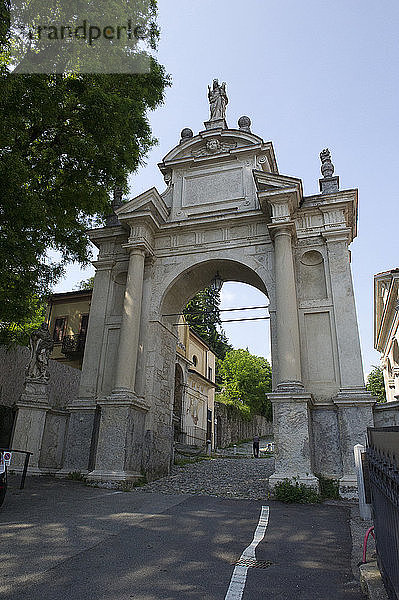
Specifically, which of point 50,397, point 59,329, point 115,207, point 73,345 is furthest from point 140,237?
point 59,329

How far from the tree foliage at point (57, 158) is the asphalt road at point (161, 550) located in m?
4.64

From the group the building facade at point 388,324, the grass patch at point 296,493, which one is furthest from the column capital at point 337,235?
the grass patch at point 296,493

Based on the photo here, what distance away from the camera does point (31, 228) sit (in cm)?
887

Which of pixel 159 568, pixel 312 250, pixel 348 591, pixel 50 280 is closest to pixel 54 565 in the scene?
pixel 159 568

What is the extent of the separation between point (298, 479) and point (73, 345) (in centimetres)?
1793

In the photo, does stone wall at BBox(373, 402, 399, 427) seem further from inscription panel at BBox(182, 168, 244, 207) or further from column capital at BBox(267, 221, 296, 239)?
inscription panel at BBox(182, 168, 244, 207)

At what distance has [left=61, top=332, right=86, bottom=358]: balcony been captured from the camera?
2375cm

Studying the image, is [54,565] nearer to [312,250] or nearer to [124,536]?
[124,536]

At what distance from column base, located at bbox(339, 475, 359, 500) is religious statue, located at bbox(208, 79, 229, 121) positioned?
12.0 meters

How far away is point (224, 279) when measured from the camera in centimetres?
1355

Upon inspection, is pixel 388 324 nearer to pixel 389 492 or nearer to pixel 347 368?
pixel 347 368

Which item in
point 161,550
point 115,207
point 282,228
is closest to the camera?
point 161,550

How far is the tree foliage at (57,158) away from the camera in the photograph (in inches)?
316

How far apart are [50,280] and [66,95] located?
14.4 ft
